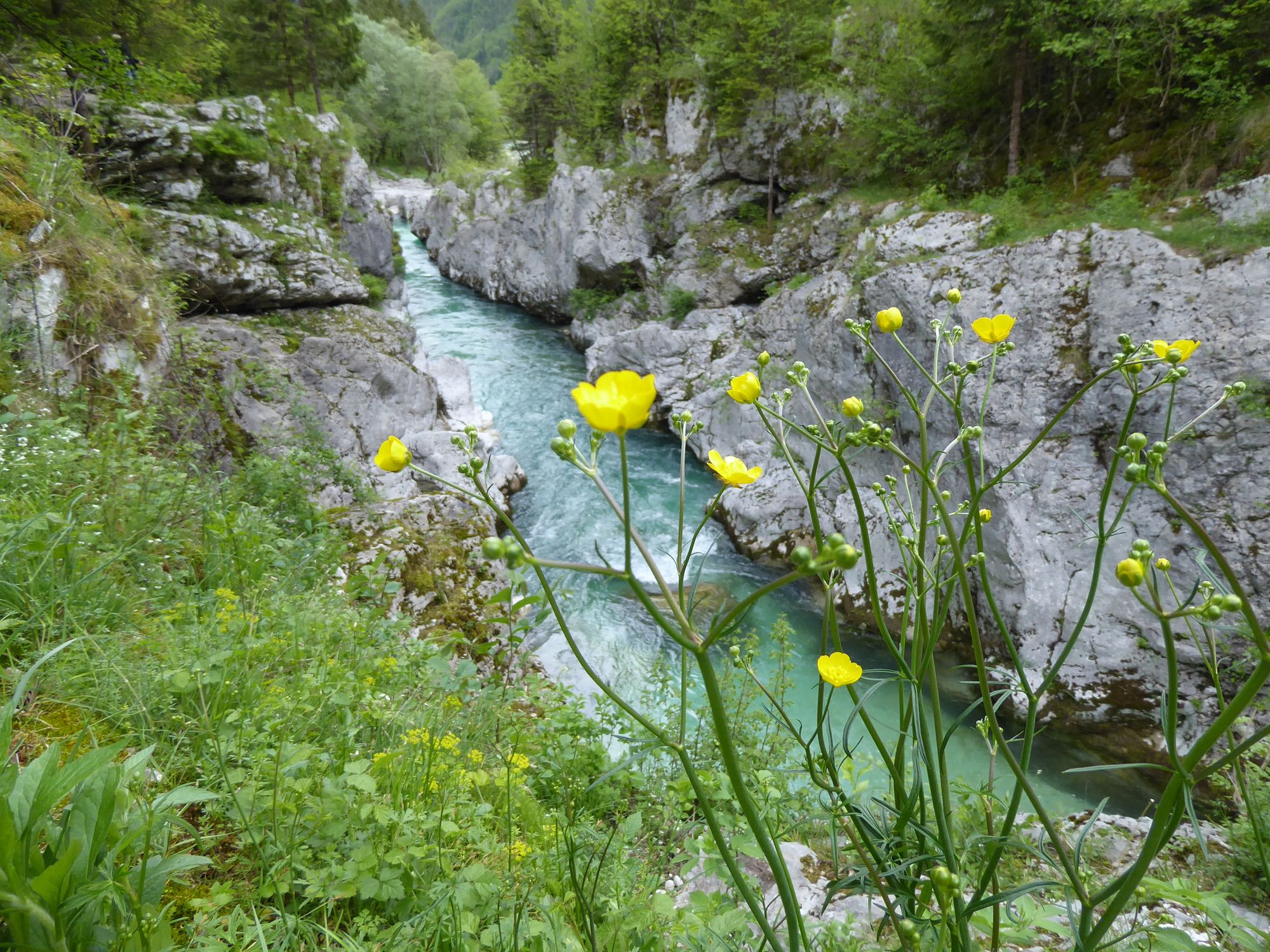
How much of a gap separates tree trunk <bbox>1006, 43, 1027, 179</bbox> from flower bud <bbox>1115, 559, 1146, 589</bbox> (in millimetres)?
8220

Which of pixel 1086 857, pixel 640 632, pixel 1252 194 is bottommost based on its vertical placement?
pixel 640 632

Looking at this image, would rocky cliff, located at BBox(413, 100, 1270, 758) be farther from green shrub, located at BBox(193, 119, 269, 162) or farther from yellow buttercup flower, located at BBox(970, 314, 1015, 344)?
green shrub, located at BBox(193, 119, 269, 162)

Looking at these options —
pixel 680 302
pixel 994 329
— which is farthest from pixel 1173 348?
pixel 680 302

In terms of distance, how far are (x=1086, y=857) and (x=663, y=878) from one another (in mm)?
1791

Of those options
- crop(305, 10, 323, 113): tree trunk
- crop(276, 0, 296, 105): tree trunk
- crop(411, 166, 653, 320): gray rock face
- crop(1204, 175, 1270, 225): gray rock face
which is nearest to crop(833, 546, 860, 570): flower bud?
crop(1204, 175, 1270, 225): gray rock face

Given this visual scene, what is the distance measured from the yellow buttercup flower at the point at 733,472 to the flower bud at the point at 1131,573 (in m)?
0.54

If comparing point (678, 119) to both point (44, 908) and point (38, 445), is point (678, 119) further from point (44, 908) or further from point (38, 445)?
point (44, 908)

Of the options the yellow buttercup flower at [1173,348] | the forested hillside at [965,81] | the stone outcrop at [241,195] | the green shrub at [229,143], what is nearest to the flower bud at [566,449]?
the yellow buttercup flower at [1173,348]

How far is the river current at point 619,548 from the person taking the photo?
4.18 m

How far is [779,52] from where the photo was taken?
10.3 metres

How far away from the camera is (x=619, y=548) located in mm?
6336

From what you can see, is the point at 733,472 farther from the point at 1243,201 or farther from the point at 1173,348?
the point at 1243,201

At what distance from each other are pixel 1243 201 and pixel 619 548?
646 cm

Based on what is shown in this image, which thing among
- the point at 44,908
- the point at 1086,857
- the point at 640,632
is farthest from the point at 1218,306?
the point at 44,908
